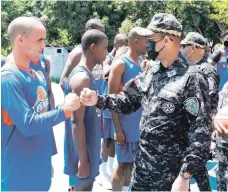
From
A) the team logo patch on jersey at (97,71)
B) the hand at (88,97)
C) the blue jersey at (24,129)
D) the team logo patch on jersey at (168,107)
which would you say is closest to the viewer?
the blue jersey at (24,129)

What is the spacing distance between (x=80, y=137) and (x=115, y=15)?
1898cm

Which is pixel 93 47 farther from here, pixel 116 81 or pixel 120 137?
pixel 120 137

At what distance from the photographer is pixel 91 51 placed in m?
3.72

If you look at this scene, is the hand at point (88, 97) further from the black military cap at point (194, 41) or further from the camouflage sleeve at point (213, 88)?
the black military cap at point (194, 41)

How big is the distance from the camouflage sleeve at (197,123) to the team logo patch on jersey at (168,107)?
3.4 inches

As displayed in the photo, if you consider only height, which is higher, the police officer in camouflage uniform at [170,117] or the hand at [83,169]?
the police officer in camouflage uniform at [170,117]

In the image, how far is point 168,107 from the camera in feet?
8.94

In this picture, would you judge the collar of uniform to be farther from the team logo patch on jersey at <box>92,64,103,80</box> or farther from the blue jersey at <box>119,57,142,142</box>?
the team logo patch on jersey at <box>92,64,103,80</box>

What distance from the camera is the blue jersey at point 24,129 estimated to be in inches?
98.6

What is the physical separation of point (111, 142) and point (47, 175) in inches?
110

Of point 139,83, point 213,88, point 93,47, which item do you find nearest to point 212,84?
point 213,88

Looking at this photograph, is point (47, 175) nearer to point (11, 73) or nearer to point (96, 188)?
point (11, 73)

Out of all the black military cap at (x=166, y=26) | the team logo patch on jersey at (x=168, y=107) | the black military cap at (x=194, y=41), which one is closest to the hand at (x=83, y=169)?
the team logo patch on jersey at (x=168, y=107)

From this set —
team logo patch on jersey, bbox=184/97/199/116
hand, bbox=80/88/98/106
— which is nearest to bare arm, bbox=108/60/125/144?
hand, bbox=80/88/98/106
